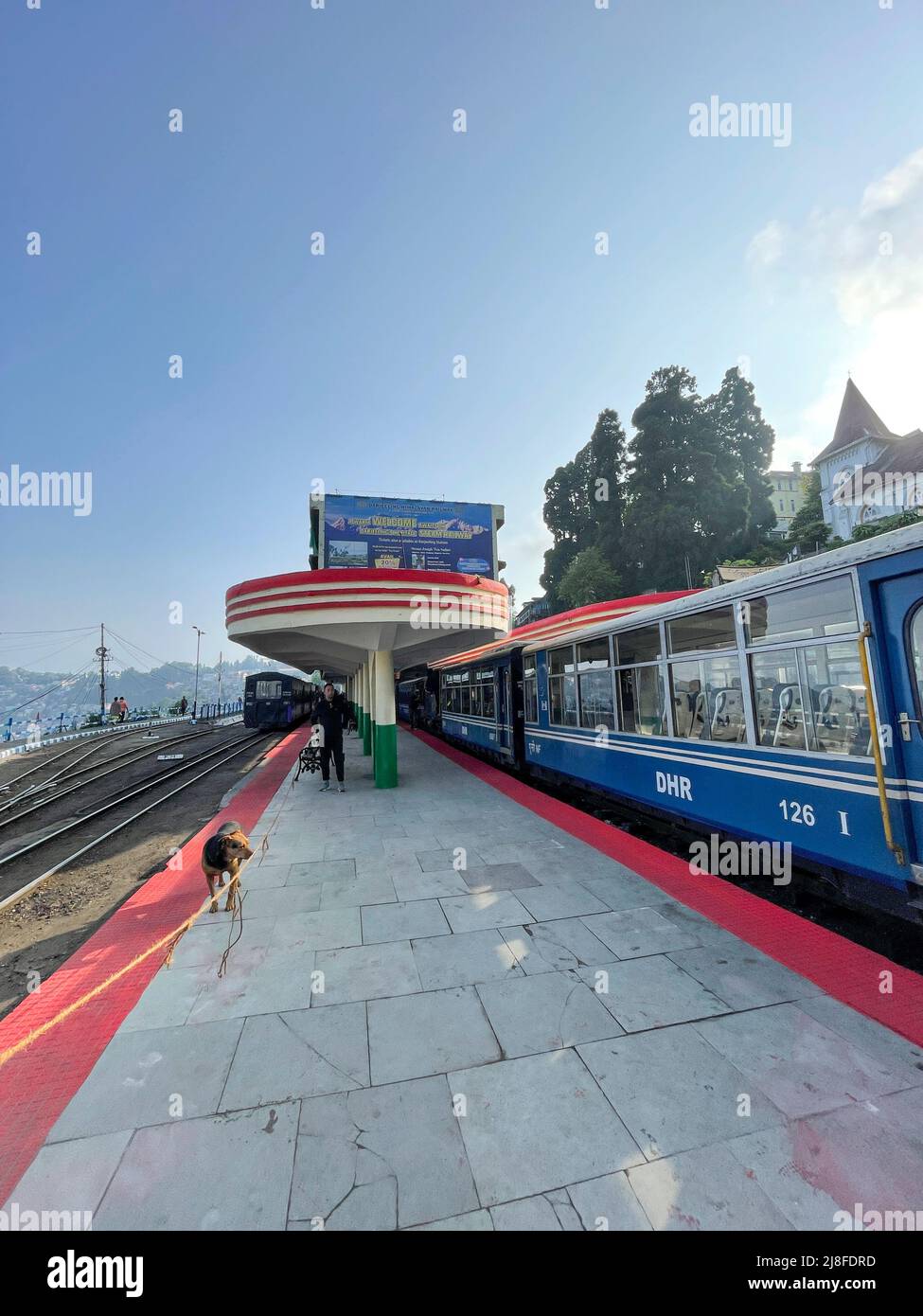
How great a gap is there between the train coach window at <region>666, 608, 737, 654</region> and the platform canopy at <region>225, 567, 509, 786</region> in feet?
13.1

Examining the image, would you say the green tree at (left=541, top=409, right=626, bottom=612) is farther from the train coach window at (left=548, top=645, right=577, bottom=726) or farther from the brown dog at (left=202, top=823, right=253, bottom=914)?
the brown dog at (left=202, top=823, right=253, bottom=914)

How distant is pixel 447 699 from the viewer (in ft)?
64.7

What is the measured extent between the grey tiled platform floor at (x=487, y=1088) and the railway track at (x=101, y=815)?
3676 millimetres

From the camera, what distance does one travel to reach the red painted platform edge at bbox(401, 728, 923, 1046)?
3455 mm

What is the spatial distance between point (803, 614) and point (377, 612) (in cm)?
641

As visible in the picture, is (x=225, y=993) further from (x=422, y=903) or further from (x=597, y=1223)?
(x=597, y=1223)

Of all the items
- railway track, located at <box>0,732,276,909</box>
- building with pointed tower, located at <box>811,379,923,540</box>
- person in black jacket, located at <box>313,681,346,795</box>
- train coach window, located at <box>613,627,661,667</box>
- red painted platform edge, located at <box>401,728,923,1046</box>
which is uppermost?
building with pointed tower, located at <box>811,379,923,540</box>

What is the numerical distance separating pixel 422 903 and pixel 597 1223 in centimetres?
325

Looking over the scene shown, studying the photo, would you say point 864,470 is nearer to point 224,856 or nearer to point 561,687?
point 561,687

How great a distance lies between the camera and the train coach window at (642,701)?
267 inches

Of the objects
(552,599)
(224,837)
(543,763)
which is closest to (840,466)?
(552,599)

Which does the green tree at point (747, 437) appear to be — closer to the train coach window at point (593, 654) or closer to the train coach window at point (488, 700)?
the train coach window at point (488, 700)

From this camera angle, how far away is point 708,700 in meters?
5.95

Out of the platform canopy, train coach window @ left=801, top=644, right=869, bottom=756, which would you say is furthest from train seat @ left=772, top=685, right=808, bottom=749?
the platform canopy
